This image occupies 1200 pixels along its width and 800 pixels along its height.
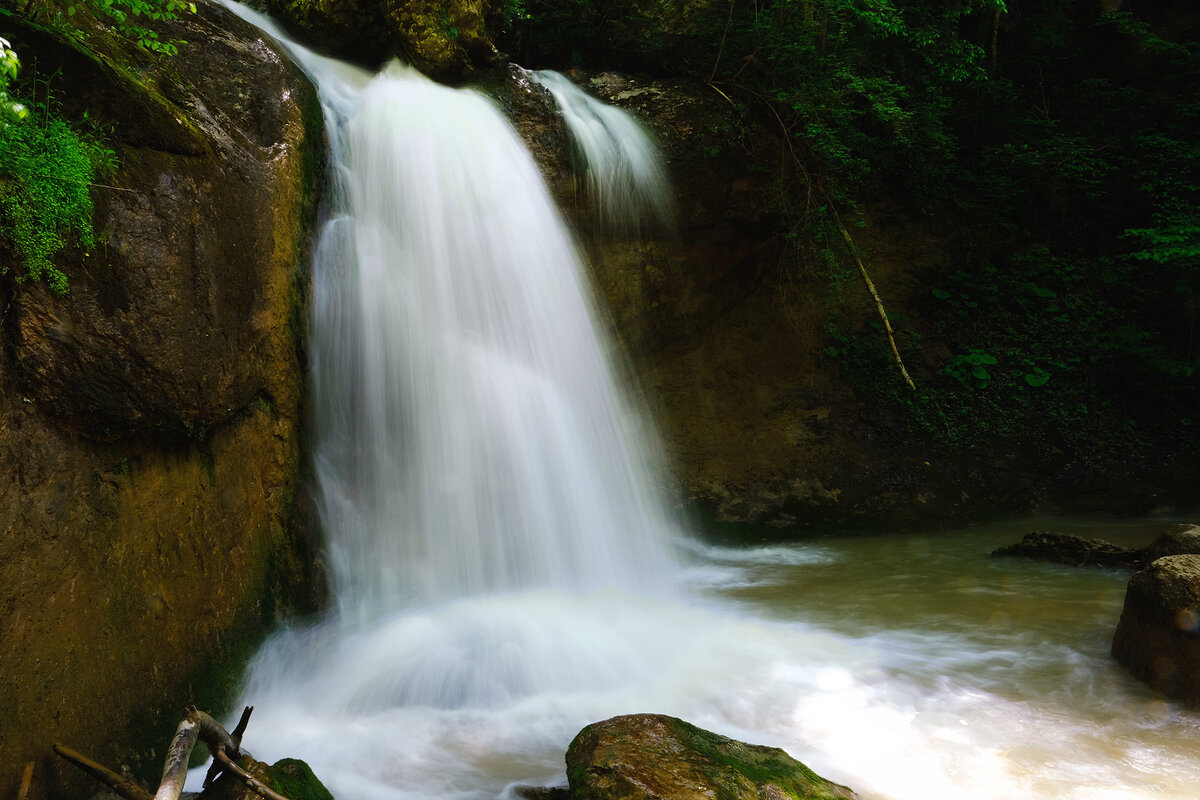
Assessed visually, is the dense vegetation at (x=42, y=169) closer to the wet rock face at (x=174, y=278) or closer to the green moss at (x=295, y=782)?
the wet rock face at (x=174, y=278)

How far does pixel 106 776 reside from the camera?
2865mm

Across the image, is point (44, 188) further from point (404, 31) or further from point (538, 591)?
point (404, 31)

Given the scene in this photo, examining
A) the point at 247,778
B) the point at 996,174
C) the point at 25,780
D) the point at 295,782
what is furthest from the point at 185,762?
the point at 996,174

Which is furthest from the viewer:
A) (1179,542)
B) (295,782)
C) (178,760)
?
(1179,542)

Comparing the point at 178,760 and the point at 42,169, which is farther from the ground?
the point at 42,169

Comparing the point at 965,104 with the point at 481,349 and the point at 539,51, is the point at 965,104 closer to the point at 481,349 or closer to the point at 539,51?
the point at 539,51

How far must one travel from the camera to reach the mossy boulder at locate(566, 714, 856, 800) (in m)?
2.89

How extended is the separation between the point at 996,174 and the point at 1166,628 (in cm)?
786

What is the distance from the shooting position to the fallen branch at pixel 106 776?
2.79 metres

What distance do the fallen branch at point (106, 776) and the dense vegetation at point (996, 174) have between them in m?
7.55

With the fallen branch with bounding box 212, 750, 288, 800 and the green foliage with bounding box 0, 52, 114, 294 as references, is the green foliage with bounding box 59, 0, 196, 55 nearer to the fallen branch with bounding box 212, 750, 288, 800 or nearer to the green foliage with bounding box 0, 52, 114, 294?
the green foliage with bounding box 0, 52, 114, 294

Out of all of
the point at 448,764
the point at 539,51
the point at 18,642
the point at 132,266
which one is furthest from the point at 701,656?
the point at 539,51

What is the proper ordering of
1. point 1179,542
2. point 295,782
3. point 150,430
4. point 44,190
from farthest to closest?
1. point 1179,542
2. point 150,430
3. point 44,190
4. point 295,782

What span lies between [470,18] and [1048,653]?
741 cm
